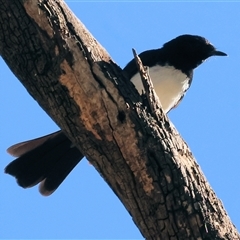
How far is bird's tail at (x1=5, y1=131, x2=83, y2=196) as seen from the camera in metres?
5.24

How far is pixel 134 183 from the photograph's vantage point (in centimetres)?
343

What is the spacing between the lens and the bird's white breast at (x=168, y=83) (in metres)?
5.95

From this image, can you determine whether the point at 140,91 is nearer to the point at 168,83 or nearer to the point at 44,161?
the point at 168,83

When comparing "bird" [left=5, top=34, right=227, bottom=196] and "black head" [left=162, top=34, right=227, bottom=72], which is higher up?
"black head" [left=162, top=34, right=227, bottom=72]

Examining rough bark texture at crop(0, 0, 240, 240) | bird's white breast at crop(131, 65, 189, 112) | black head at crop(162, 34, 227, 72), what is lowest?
rough bark texture at crop(0, 0, 240, 240)

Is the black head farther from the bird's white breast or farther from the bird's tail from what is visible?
the bird's tail

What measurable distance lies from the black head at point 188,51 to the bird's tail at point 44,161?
4.86ft

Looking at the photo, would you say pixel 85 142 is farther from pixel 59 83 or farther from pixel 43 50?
pixel 43 50

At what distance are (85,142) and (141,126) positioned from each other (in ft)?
1.13

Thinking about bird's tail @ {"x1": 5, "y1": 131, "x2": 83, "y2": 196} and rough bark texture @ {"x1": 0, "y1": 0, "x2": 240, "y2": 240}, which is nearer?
rough bark texture @ {"x1": 0, "y1": 0, "x2": 240, "y2": 240}

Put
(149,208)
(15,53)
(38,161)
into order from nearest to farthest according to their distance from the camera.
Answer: (149,208) < (15,53) < (38,161)

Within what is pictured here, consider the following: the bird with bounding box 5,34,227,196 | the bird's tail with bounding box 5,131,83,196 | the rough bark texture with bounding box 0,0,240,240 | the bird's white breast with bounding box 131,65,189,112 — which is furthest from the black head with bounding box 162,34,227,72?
the rough bark texture with bounding box 0,0,240,240

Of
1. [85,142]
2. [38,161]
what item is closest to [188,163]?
[85,142]

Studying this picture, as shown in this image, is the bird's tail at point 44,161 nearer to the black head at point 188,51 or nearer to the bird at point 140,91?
the bird at point 140,91
